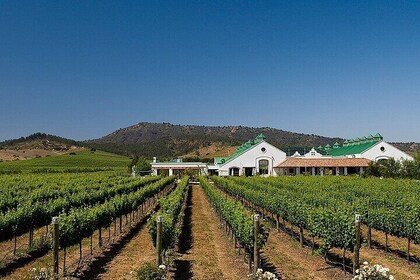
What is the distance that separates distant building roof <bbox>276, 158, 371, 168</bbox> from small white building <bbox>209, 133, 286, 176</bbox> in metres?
1.77

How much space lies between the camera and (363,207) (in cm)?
1928

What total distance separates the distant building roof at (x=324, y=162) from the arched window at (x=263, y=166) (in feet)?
7.71

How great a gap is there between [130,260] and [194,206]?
18818mm

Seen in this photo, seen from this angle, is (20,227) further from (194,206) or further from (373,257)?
(194,206)

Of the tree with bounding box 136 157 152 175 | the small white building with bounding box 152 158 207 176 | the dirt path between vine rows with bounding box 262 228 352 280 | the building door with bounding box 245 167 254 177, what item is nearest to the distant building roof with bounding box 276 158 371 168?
the building door with bounding box 245 167 254 177

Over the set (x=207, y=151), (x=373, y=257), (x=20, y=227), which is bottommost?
(x=373, y=257)

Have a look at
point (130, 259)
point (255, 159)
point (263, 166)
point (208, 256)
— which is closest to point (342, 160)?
point (263, 166)

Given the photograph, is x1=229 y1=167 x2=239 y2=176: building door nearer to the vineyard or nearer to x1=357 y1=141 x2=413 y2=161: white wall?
x1=357 y1=141 x2=413 y2=161: white wall

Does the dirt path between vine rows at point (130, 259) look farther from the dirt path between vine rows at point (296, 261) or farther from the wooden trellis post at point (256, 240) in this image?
the dirt path between vine rows at point (296, 261)

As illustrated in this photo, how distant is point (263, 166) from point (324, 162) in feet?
33.4

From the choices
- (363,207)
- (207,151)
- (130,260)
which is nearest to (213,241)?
(130,260)

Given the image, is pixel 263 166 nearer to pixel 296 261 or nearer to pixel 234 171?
pixel 234 171

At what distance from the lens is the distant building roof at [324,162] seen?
66.3 metres

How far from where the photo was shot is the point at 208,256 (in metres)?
15.9
